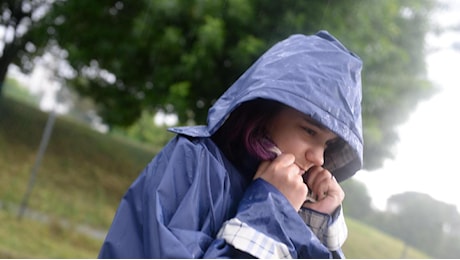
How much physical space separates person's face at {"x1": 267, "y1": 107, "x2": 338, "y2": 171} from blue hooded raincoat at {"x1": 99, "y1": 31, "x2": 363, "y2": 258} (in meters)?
0.05

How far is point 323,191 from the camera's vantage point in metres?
1.16

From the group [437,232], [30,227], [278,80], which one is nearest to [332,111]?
[278,80]

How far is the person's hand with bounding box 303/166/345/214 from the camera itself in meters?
1.15

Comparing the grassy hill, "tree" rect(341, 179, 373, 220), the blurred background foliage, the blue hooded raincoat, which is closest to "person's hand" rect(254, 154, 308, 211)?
the blue hooded raincoat

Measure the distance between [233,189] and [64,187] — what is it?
8.76 metres

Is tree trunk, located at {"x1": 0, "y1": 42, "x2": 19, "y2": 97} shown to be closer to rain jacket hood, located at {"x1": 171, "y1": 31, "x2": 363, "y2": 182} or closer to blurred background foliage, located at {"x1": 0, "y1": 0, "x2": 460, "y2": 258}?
blurred background foliage, located at {"x1": 0, "y1": 0, "x2": 460, "y2": 258}

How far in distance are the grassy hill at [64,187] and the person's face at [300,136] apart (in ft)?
8.05

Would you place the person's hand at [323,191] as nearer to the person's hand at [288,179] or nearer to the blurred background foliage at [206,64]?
the person's hand at [288,179]

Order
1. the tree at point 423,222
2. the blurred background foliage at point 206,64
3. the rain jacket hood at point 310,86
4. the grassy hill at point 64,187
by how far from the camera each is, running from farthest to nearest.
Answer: the grassy hill at point 64,187
the blurred background foliage at point 206,64
the tree at point 423,222
the rain jacket hood at point 310,86

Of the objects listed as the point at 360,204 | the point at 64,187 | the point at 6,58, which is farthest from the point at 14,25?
the point at 360,204

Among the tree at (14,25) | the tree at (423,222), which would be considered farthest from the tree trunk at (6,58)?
the tree at (423,222)

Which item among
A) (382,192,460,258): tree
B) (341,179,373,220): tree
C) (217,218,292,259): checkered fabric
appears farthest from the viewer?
(341,179,373,220): tree

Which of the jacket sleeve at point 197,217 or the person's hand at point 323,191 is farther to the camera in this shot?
the person's hand at point 323,191

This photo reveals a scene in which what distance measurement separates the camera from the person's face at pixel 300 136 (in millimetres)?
1113
